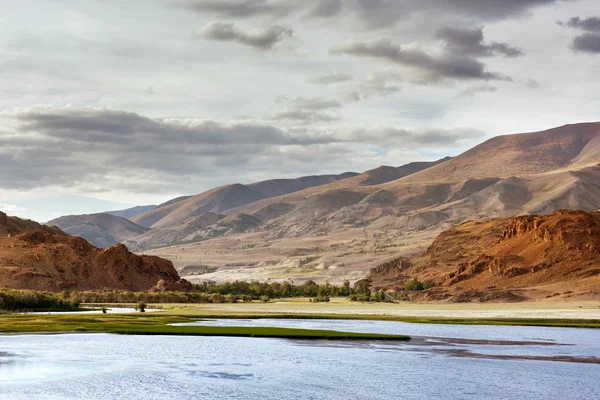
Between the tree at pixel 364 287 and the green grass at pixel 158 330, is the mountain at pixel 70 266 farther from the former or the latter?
the green grass at pixel 158 330

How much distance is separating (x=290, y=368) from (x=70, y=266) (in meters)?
116

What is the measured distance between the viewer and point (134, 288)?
520 ft

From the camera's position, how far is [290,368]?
143ft

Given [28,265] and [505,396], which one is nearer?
[505,396]

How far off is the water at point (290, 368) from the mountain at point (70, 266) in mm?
84853

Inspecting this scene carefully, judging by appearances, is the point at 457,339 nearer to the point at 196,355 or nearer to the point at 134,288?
the point at 196,355

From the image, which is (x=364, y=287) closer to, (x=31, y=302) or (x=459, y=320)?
(x=459, y=320)

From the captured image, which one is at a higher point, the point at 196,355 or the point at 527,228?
the point at 527,228

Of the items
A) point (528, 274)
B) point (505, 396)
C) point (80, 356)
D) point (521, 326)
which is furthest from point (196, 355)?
point (528, 274)

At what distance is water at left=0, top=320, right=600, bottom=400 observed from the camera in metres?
36.2

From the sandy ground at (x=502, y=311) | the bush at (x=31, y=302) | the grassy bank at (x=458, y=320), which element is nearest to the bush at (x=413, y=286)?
the sandy ground at (x=502, y=311)

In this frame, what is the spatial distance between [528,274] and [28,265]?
3567 inches

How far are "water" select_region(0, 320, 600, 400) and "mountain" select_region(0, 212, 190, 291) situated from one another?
8485 centimetres

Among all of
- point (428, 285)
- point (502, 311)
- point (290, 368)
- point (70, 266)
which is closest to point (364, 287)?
point (428, 285)
